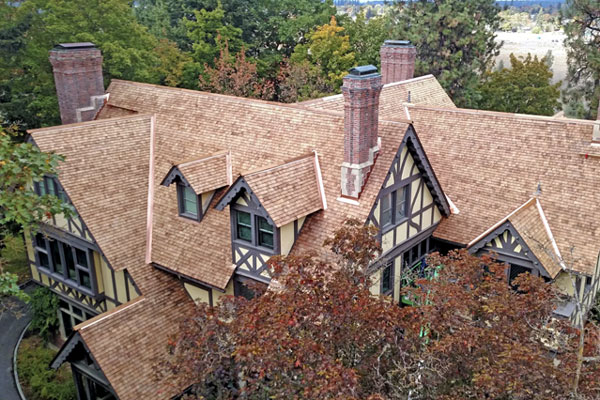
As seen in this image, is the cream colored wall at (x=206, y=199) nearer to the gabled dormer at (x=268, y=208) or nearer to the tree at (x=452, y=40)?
the gabled dormer at (x=268, y=208)

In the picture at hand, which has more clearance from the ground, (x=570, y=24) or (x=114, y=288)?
(x=570, y=24)

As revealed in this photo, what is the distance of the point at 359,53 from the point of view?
5266 cm

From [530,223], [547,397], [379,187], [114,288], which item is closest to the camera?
[547,397]

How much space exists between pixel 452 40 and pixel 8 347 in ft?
128

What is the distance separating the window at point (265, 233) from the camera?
17875 mm

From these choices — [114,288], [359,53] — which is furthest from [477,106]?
[114,288]

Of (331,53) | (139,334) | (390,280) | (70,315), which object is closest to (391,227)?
(390,280)

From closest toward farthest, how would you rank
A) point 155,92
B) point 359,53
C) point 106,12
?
1. point 155,92
2. point 106,12
3. point 359,53

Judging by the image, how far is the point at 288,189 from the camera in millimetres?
17938

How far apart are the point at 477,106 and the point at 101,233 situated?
35980 millimetres

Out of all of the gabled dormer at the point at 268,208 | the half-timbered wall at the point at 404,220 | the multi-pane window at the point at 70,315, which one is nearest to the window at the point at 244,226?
the gabled dormer at the point at 268,208

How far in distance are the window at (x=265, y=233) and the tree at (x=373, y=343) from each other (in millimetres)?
5066

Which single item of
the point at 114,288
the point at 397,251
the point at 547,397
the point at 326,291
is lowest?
the point at 114,288

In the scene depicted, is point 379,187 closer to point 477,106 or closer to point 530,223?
point 530,223
